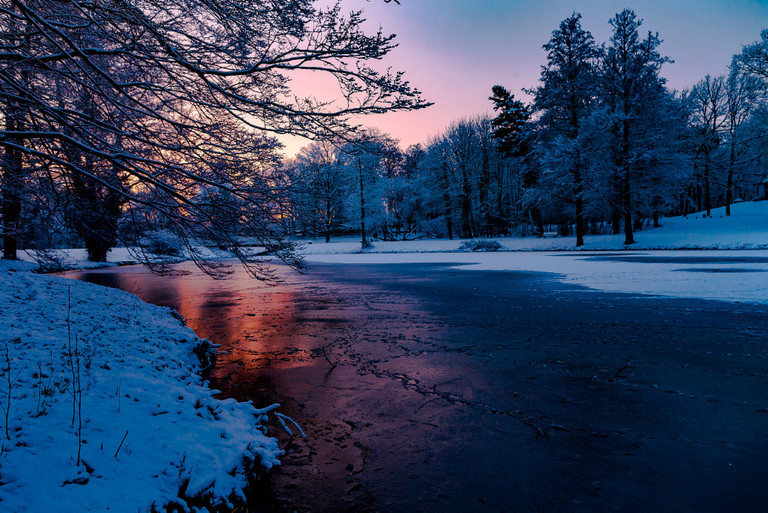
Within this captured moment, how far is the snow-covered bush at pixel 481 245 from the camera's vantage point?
103ft

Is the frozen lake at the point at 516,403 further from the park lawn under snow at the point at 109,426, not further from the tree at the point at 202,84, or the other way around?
the tree at the point at 202,84

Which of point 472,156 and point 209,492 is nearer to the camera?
point 209,492

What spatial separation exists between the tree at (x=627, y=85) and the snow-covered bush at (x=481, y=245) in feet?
29.3

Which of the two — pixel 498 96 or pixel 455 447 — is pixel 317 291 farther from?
pixel 498 96

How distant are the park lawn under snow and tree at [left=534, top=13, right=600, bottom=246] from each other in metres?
27.7

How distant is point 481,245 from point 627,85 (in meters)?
14.9

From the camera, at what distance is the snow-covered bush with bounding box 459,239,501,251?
3141 centimetres

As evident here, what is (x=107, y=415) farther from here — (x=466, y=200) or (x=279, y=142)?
(x=466, y=200)

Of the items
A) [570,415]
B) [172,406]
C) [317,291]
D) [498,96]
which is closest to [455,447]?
[570,415]

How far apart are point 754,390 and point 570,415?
83.2 inches

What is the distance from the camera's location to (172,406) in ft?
11.3

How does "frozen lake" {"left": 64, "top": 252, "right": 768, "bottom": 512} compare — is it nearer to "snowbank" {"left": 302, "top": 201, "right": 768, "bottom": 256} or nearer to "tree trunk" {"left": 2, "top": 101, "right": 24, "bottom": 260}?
"tree trunk" {"left": 2, "top": 101, "right": 24, "bottom": 260}

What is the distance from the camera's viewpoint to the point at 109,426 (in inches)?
110

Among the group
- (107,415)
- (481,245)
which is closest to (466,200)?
(481,245)
